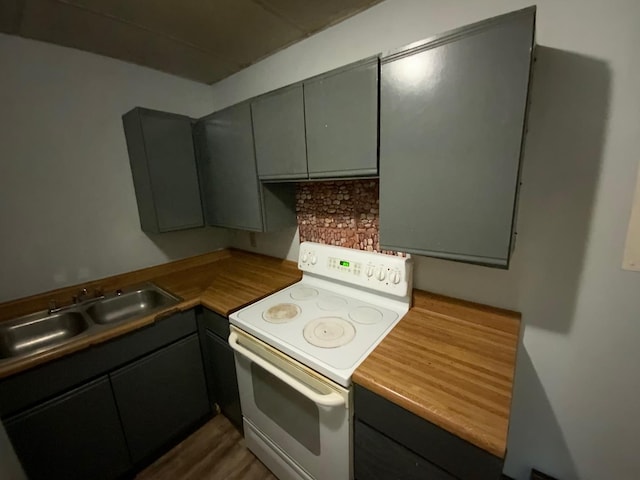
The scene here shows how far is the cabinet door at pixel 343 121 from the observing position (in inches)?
37.8

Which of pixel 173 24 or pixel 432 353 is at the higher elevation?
pixel 173 24

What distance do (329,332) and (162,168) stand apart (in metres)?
1.44

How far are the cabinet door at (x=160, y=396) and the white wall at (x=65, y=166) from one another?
746 mm

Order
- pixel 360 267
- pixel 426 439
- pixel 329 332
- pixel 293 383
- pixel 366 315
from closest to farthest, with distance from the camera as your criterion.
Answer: pixel 426 439, pixel 293 383, pixel 329 332, pixel 366 315, pixel 360 267

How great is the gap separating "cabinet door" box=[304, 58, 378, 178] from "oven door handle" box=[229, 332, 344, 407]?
838 mm

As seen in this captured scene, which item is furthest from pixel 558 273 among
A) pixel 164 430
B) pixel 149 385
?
pixel 164 430

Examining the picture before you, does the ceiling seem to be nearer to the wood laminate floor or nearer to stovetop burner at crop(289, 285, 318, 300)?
stovetop burner at crop(289, 285, 318, 300)

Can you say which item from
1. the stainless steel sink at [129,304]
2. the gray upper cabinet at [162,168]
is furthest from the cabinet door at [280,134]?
the stainless steel sink at [129,304]

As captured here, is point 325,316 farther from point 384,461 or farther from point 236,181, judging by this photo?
point 236,181

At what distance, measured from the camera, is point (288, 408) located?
107 centimetres

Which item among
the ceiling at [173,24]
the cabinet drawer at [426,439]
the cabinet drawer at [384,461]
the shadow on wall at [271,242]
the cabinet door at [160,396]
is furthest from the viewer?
the shadow on wall at [271,242]

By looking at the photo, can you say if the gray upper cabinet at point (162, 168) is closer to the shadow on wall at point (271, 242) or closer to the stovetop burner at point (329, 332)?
the shadow on wall at point (271, 242)

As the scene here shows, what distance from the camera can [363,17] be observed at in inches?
47.7

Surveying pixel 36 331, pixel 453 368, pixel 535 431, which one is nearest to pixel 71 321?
pixel 36 331
